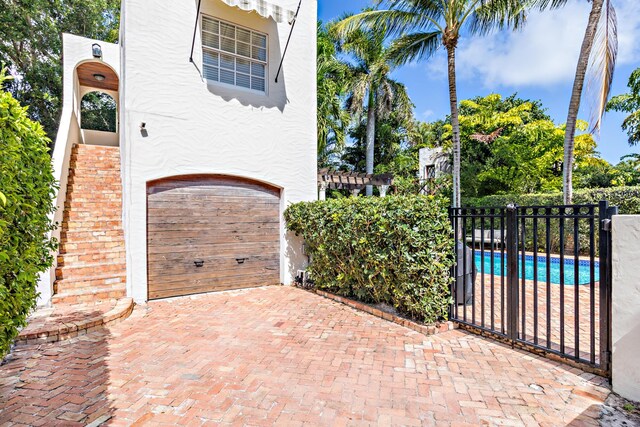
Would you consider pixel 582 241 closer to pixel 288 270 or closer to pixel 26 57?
pixel 288 270

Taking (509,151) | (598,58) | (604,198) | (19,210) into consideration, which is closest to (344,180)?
(598,58)

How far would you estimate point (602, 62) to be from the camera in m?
10.5

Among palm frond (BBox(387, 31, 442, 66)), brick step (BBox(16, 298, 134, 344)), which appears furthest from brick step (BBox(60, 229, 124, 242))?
palm frond (BBox(387, 31, 442, 66))

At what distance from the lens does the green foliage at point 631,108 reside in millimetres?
16828

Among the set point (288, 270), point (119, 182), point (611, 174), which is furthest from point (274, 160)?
point (611, 174)

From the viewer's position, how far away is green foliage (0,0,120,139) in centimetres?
1780

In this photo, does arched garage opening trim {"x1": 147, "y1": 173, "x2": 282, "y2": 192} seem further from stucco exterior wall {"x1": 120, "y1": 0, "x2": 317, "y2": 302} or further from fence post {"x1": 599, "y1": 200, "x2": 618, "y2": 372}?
fence post {"x1": 599, "y1": 200, "x2": 618, "y2": 372}

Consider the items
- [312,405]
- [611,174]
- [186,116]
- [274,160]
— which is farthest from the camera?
[611,174]

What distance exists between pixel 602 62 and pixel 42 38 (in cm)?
2854

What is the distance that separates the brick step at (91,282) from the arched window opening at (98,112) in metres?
23.4

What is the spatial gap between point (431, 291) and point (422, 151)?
21448 mm

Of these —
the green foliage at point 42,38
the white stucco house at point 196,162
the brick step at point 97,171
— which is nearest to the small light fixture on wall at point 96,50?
the white stucco house at point 196,162

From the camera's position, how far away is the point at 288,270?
→ 29.1 ft

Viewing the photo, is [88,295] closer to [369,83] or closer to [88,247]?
[88,247]
